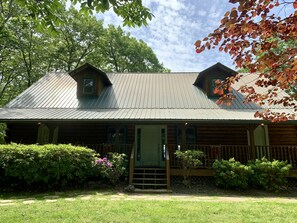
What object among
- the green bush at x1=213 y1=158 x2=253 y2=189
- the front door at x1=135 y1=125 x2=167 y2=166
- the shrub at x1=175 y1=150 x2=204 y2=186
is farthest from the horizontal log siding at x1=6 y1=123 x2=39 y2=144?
the green bush at x1=213 y1=158 x2=253 y2=189

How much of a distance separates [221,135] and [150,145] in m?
4.15

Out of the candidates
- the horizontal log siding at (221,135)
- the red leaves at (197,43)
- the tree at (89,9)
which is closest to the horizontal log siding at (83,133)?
the horizontal log siding at (221,135)

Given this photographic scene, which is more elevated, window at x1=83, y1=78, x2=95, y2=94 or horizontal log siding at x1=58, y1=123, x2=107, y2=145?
window at x1=83, y1=78, x2=95, y2=94

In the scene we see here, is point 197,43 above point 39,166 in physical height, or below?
above

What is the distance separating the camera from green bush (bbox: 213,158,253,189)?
905cm

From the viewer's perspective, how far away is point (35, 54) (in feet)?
88.9

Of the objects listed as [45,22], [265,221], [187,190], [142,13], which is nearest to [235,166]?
[187,190]

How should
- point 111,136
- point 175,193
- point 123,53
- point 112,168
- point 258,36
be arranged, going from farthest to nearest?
point 123,53
point 111,136
point 112,168
point 175,193
point 258,36

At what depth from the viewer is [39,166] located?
27.4ft

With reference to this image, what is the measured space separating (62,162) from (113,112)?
13.5ft

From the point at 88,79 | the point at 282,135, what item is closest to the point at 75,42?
the point at 88,79

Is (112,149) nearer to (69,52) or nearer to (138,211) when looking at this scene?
(138,211)

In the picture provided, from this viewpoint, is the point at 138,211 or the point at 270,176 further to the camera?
the point at 270,176

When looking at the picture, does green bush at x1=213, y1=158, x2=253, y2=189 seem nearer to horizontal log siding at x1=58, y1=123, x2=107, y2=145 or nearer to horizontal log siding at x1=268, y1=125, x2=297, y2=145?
horizontal log siding at x1=268, y1=125, x2=297, y2=145
